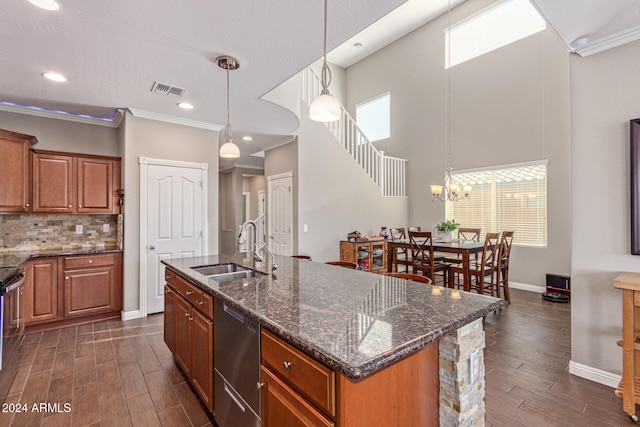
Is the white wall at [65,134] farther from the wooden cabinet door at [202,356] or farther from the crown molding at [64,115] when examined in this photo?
the wooden cabinet door at [202,356]

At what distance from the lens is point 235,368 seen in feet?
5.55

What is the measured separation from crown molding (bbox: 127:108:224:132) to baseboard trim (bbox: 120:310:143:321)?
104 inches

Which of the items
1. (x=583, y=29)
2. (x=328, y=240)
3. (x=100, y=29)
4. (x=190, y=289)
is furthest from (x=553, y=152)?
(x=100, y=29)

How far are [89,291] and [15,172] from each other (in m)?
1.66

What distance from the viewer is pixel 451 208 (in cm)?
663

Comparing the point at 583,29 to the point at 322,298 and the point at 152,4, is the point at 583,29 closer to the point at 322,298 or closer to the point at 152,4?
the point at 322,298

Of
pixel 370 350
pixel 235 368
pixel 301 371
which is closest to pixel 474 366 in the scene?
pixel 370 350

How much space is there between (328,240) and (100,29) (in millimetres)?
4455

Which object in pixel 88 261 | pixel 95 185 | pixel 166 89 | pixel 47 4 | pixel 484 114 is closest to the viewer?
pixel 47 4

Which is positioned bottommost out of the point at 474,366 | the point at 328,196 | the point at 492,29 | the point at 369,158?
the point at 474,366

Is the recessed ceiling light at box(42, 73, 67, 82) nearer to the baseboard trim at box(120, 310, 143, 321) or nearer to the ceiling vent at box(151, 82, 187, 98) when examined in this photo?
the ceiling vent at box(151, 82, 187, 98)

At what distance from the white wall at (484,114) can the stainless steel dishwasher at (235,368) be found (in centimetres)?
558

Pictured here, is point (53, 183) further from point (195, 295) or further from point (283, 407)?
point (283, 407)

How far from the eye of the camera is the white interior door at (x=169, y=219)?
423 cm
